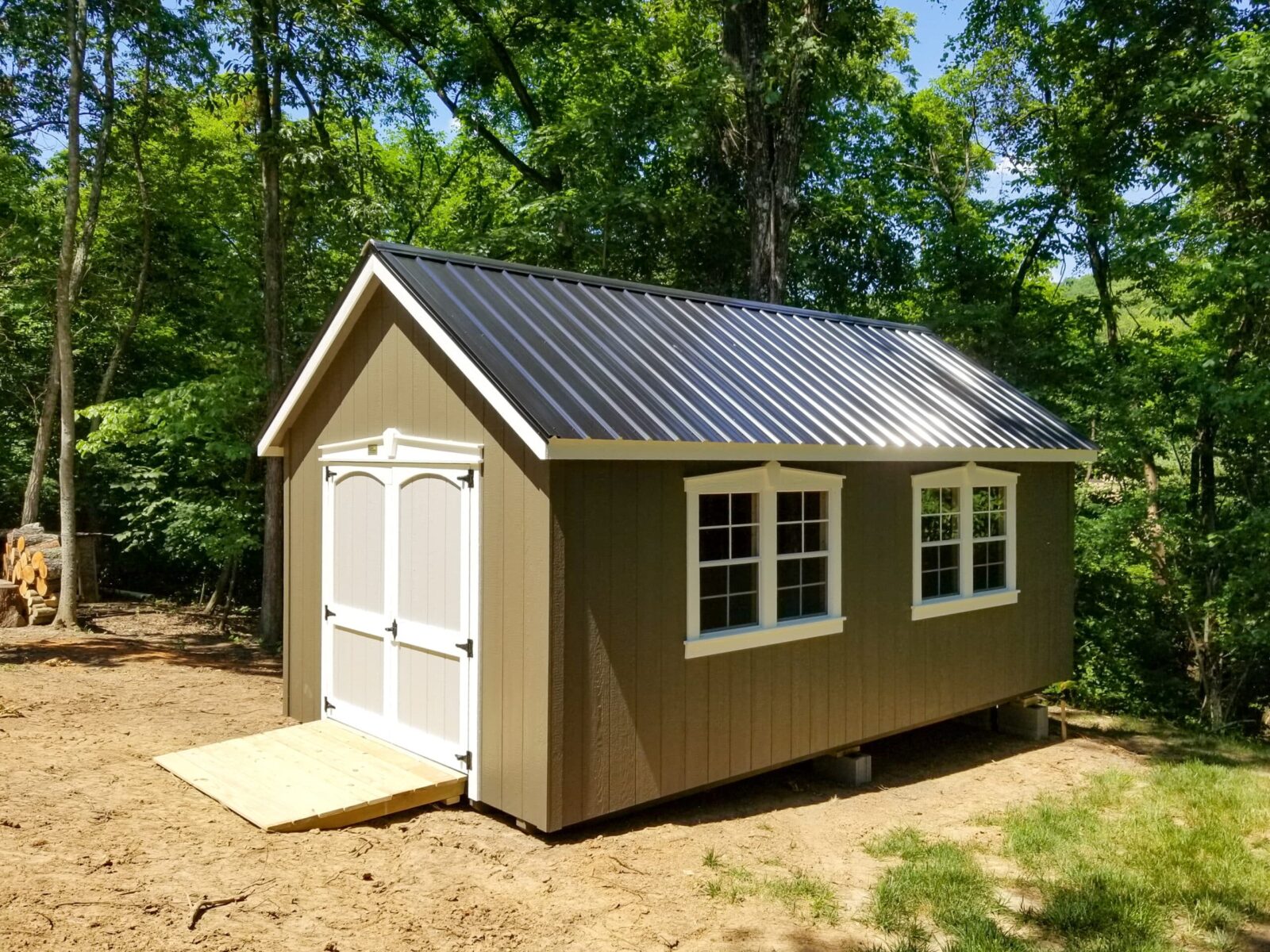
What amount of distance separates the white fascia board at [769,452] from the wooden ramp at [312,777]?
2.42m

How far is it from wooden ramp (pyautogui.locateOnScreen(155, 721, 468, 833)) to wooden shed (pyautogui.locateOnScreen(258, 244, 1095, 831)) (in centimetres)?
21

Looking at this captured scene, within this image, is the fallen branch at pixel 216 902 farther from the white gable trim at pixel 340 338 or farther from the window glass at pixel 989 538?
the window glass at pixel 989 538

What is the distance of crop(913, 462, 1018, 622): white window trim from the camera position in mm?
8188

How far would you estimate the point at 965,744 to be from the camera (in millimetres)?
9258

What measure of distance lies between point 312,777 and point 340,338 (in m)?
3.38

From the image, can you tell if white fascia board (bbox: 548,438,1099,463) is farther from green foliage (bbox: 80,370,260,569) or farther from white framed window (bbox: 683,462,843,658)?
green foliage (bbox: 80,370,260,569)

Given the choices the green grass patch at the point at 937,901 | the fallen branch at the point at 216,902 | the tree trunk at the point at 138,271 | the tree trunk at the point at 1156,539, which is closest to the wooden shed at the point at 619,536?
the green grass patch at the point at 937,901

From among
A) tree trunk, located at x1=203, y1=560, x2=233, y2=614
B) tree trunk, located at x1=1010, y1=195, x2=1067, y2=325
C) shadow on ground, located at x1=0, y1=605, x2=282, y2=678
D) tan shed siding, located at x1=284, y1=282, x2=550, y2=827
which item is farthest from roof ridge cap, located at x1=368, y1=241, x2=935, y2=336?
tree trunk, located at x1=203, y1=560, x2=233, y2=614

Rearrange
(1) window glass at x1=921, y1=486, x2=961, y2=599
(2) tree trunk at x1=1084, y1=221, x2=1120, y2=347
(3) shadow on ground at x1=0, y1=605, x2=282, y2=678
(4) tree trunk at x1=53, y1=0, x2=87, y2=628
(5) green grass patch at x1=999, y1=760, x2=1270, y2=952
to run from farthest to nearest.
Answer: (2) tree trunk at x1=1084, y1=221, x2=1120, y2=347, (4) tree trunk at x1=53, y1=0, x2=87, y2=628, (3) shadow on ground at x1=0, y1=605, x2=282, y2=678, (1) window glass at x1=921, y1=486, x2=961, y2=599, (5) green grass patch at x1=999, y1=760, x2=1270, y2=952

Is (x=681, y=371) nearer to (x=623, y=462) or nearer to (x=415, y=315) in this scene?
(x=623, y=462)

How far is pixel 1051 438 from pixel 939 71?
41.1ft

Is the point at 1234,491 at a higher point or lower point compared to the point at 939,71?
lower

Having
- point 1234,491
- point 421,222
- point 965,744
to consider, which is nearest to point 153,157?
point 421,222

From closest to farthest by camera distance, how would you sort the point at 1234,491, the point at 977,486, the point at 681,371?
the point at 681,371, the point at 977,486, the point at 1234,491
